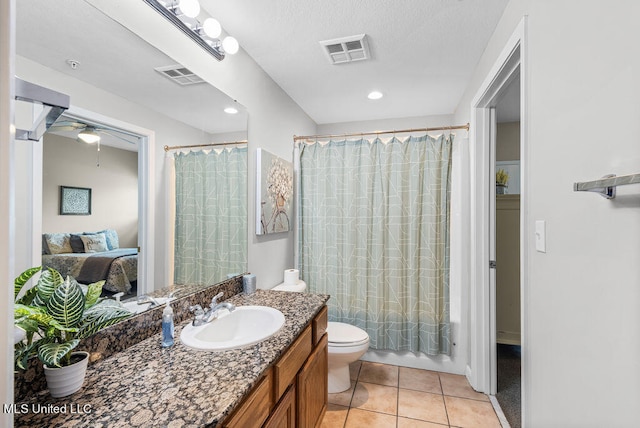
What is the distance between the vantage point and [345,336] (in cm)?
213

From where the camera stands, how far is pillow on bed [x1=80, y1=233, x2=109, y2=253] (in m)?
1.00

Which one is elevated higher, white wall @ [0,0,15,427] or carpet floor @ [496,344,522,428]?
white wall @ [0,0,15,427]

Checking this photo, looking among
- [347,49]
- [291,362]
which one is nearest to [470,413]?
[291,362]

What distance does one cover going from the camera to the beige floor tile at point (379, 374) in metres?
2.30

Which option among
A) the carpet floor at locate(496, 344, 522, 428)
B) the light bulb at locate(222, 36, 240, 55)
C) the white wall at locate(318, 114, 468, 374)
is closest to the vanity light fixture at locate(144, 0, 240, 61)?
the light bulb at locate(222, 36, 240, 55)

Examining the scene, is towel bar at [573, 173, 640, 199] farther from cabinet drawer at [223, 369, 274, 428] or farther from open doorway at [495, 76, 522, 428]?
open doorway at [495, 76, 522, 428]

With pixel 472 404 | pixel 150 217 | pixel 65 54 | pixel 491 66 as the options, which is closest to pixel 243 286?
pixel 150 217

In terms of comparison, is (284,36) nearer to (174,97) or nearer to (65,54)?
(174,97)

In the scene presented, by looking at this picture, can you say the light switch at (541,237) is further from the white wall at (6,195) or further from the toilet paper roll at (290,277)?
the toilet paper roll at (290,277)

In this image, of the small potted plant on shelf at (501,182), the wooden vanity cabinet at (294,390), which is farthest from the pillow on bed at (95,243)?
the small potted plant on shelf at (501,182)

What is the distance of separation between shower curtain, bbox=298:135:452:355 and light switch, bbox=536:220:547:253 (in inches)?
46.9

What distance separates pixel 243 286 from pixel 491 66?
6.79ft

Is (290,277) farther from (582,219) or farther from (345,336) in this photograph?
(582,219)

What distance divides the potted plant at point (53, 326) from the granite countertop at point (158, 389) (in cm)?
7
